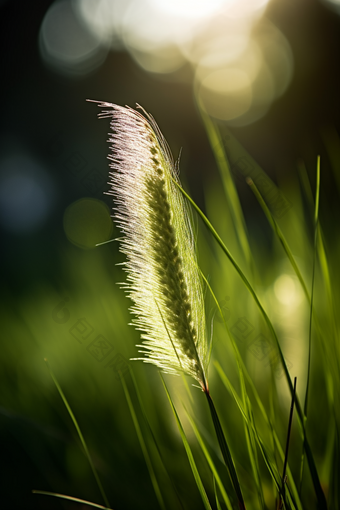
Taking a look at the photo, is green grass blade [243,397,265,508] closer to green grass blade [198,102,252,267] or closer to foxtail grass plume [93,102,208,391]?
foxtail grass plume [93,102,208,391]

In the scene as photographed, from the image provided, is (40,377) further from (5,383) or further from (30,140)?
(30,140)

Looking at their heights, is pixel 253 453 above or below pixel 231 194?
below

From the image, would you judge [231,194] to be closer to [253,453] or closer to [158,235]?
[158,235]

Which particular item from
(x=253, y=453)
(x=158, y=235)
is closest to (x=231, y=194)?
(x=158, y=235)

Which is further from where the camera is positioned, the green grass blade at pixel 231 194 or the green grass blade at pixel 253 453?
the green grass blade at pixel 231 194

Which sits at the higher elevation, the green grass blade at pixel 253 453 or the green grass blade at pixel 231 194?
the green grass blade at pixel 231 194

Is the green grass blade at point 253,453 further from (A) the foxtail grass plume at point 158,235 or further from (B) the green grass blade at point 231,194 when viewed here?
(B) the green grass blade at point 231,194

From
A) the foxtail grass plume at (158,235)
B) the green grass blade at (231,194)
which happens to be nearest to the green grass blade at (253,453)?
the foxtail grass plume at (158,235)

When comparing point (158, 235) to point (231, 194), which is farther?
point (231, 194)

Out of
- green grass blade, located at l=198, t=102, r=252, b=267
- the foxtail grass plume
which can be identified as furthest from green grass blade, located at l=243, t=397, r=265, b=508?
green grass blade, located at l=198, t=102, r=252, b=267
